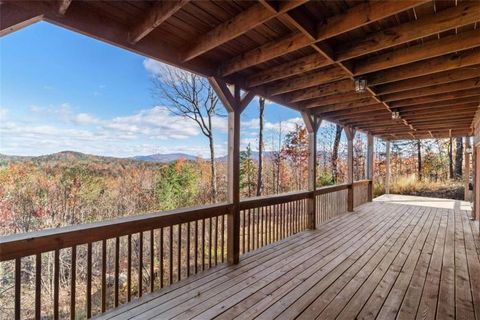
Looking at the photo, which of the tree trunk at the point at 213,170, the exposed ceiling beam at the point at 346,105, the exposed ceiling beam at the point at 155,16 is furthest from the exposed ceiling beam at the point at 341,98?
the tree trunk at the point at 213,170

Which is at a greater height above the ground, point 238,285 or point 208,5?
point 208,5

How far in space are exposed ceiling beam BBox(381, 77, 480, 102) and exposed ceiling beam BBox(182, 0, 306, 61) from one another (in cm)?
330

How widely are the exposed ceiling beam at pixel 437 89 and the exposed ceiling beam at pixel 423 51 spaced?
5.15ft

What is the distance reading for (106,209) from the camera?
9312 millimetres

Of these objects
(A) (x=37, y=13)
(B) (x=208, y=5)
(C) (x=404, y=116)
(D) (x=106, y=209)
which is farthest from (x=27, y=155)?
(C) (x=404, y=116)

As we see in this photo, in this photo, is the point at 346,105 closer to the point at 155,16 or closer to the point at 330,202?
the point at 330,202

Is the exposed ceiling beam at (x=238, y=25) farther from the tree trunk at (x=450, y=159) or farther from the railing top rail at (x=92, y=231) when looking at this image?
the tree trunk at (x=450, y=159)

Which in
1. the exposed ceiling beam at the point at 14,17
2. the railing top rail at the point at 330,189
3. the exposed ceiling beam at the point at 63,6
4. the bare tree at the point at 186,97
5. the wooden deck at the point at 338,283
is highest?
the bare tree at the point at 186,97

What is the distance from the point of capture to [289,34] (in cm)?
251

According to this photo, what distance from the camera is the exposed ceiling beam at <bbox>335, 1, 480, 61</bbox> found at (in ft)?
6.53

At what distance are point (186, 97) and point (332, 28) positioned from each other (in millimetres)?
9465

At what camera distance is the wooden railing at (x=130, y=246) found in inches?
78.5

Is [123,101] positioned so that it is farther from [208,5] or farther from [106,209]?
[208,5]

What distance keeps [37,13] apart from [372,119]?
262 inches
